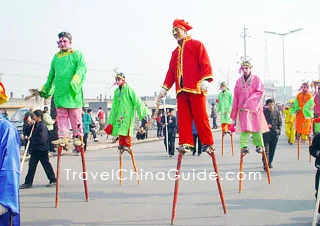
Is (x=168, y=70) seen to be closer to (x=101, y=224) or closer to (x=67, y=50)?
(x=67, y=50)

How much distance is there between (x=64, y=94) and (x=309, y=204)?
401 centimetres

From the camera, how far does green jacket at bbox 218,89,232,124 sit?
12469mm

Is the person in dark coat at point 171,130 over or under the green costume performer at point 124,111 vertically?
under

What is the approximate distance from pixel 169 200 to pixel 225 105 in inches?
264

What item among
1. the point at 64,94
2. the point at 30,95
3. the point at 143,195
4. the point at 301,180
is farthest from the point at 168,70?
the point at 301,180

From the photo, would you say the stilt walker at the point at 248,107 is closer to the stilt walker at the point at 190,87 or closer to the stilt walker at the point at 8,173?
the stilt walker at the point at 190,87

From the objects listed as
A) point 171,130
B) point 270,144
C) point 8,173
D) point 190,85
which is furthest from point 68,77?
point 171,130

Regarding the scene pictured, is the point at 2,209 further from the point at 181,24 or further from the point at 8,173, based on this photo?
the point at 181,24

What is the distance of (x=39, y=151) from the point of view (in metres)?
8.23

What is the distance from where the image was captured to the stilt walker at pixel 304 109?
10.6m

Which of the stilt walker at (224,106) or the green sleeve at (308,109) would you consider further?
the stilt walker at (224,106)

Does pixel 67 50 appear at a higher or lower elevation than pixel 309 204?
higher

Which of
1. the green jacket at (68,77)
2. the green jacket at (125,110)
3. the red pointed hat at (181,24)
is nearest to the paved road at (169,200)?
the green jacket at (125,110)

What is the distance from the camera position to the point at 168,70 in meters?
5.96
